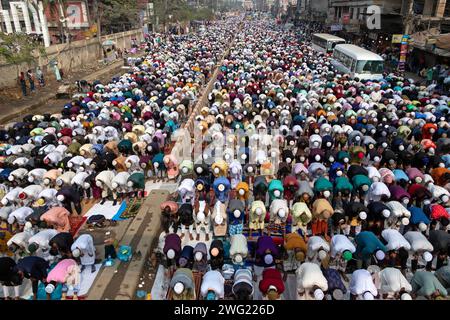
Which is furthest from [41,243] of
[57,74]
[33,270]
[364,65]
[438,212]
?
[57,74]

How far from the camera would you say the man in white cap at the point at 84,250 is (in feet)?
29.7

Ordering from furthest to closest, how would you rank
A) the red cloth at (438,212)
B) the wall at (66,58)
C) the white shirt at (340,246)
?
the wall at (66,58)
the red cloth at (438,212)
the white shirt at (340,246)

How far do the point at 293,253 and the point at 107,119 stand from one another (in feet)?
42.1

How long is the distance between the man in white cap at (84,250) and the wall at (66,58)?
23896mm

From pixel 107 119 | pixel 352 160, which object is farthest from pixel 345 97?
pixel 107 119

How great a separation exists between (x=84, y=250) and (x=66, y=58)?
114ft

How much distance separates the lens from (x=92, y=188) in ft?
41.8

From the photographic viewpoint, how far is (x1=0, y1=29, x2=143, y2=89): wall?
2856 cm

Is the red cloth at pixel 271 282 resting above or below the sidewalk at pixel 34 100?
above

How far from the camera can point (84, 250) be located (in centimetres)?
917

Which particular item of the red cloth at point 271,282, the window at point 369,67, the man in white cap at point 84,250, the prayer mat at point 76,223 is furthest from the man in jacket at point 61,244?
the window at point 369,67

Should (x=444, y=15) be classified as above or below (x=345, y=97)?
above

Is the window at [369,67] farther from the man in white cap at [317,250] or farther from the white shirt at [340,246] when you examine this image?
the man in white cap at [317,250]
